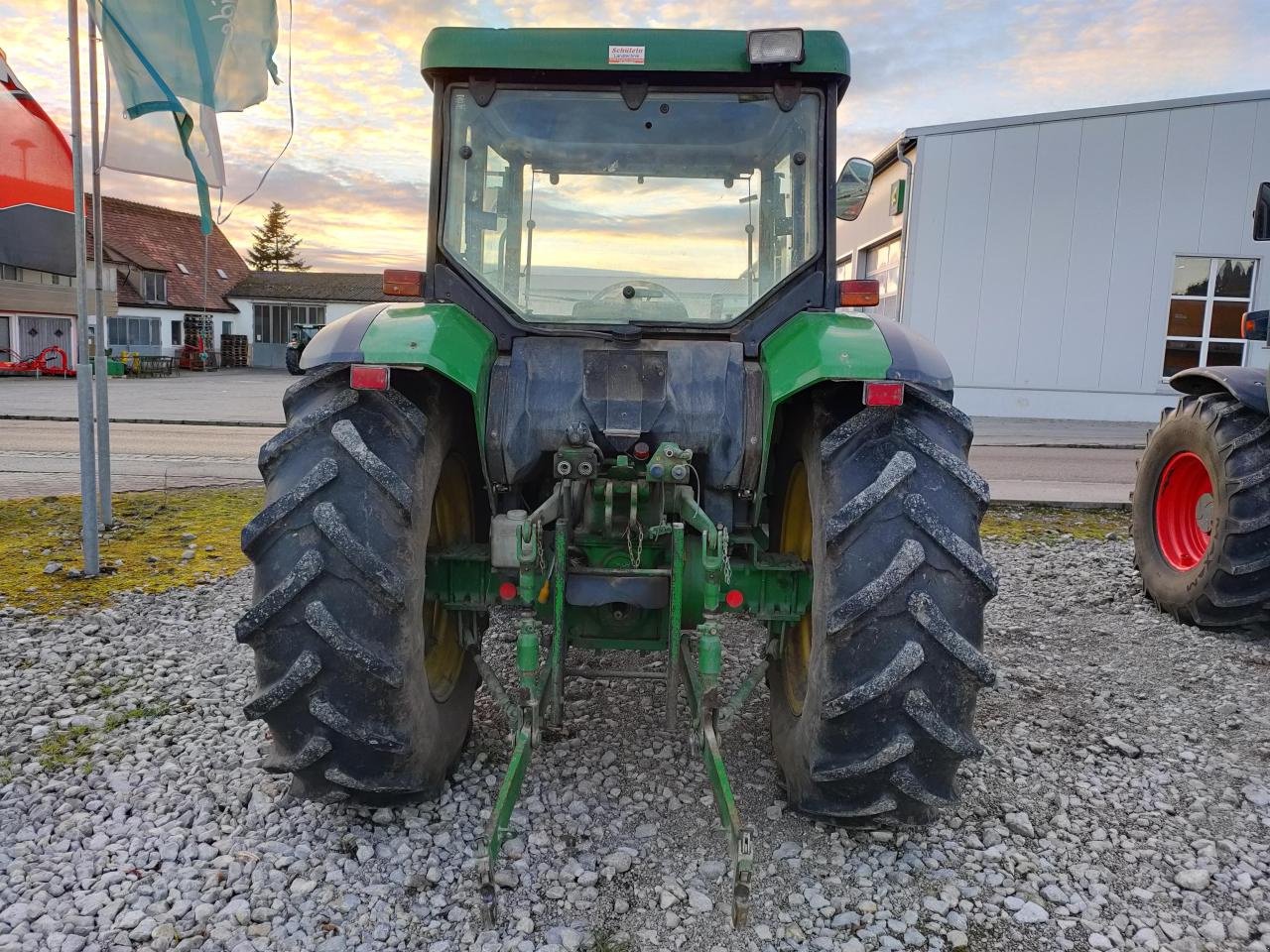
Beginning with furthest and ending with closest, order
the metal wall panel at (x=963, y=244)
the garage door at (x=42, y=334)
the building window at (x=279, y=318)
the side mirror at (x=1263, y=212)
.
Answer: the building window at (x=279, y=318) → the garage door at (x=42, y=334) → the metal wall panel at (x=963, y=244) → the side mirror at (x=1263, y=212)

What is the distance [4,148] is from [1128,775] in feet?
23.9

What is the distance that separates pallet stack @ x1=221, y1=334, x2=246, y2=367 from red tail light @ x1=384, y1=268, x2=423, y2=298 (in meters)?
40.3

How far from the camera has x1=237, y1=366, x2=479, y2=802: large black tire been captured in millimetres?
2689

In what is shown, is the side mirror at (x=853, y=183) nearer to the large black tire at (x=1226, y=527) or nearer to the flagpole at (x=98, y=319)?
the large black tire at (x=1226, y=527)

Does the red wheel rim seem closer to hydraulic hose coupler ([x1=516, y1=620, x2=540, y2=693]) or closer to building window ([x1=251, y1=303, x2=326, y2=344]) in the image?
hydraulic hose coupler ([x1=516, y1=620, x2=540, y2=693])

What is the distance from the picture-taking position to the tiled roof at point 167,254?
120 ft

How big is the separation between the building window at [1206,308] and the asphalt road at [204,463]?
427 cm

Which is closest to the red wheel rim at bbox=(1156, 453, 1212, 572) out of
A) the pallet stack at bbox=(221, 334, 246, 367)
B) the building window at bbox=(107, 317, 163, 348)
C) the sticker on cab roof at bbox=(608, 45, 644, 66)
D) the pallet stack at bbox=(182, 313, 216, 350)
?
the sticker on cab roof at bbox=(608, 45, 644, 66)

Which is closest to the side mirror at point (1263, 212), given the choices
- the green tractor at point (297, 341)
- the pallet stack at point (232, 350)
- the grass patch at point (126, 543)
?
the grass patch at point (126, 543)

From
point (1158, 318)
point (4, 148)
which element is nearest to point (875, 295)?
point (4, 148)

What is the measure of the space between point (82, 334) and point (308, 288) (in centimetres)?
3835

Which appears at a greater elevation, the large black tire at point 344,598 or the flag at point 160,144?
the flag at point 160,144

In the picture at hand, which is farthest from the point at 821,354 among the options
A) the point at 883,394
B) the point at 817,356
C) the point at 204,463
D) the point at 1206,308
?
the point at 1206,308

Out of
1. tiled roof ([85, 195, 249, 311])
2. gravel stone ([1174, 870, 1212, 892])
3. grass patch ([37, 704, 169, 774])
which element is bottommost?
grass patch ([37, 704, 169, 774])
